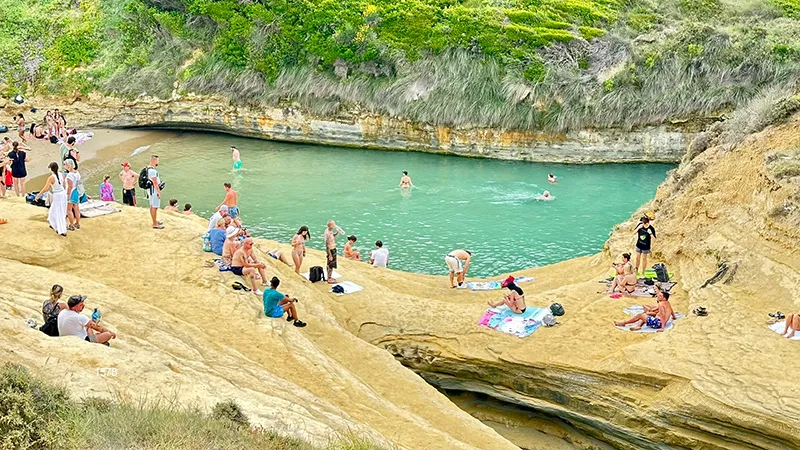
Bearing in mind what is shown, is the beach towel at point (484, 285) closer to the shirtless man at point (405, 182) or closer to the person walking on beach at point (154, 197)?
the person walking on beach at point (154, 197)

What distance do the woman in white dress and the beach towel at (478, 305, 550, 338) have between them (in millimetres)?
7916

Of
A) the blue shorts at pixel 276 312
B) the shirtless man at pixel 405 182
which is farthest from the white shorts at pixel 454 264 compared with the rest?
the shirtless man at pixel 405 182

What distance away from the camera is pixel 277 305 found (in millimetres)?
13281

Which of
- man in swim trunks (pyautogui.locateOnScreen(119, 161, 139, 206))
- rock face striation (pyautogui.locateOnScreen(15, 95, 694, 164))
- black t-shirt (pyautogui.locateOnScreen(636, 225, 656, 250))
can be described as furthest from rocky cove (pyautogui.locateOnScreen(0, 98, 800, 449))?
rock face striation (pyautogui.locateOnScreen(15, 95, 694, 164))

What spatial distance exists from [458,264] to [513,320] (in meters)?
3.12

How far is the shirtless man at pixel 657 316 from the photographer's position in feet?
45.9

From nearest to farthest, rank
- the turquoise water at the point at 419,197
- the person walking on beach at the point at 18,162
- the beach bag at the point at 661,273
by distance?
the beach bag at the point at 661,273 < the person walking on beach at the point at 18,162 < the turquoise water at the point at 419,197

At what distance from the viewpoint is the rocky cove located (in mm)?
9875

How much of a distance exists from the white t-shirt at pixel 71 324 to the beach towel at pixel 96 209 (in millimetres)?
6264

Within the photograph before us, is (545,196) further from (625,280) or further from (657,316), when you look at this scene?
→ (657,316)

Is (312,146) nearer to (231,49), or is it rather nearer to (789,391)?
(231,49)

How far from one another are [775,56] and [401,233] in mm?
18507

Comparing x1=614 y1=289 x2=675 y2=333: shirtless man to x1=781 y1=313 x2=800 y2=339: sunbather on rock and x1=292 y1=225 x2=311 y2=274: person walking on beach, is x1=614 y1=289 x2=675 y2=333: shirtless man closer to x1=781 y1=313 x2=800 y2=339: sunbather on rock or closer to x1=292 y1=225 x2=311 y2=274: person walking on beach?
x1=781 y1=313 x2=800 y2=339: sunbather on rock

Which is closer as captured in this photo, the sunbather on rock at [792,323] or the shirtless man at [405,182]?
the sunbather on rock at [792,323]
